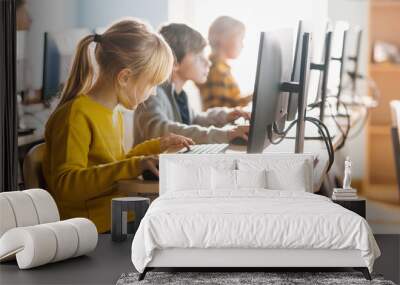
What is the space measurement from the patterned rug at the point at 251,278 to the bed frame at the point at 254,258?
89 mm

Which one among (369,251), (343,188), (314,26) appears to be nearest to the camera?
(369,251)

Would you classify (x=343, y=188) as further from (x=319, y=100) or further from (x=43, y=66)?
(x=43, y=66)

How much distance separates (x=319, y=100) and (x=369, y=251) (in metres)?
2.49

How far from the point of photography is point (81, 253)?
243 inches

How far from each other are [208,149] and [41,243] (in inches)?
94.0

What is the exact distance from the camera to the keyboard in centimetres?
759

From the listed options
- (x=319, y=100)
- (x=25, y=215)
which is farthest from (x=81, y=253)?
(x=319, y=100)

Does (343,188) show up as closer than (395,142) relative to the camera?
Yes

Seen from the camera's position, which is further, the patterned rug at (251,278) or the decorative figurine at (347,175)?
the decorative figurine at (347,175)

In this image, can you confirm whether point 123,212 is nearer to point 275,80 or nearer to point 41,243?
point 41,243

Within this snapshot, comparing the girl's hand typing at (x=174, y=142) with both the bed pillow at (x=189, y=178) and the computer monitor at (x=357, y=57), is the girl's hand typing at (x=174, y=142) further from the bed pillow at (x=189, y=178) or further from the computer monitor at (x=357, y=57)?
the computer monitor at (x=357, y=57)

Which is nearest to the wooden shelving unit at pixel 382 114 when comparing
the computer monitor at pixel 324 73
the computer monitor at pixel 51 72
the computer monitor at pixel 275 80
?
the computer monitor at pixel 324 73

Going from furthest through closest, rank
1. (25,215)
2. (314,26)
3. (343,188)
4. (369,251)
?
(314,26) < (343,188) < (25,215) < (369,251)

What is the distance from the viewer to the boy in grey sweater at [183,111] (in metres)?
7.58
